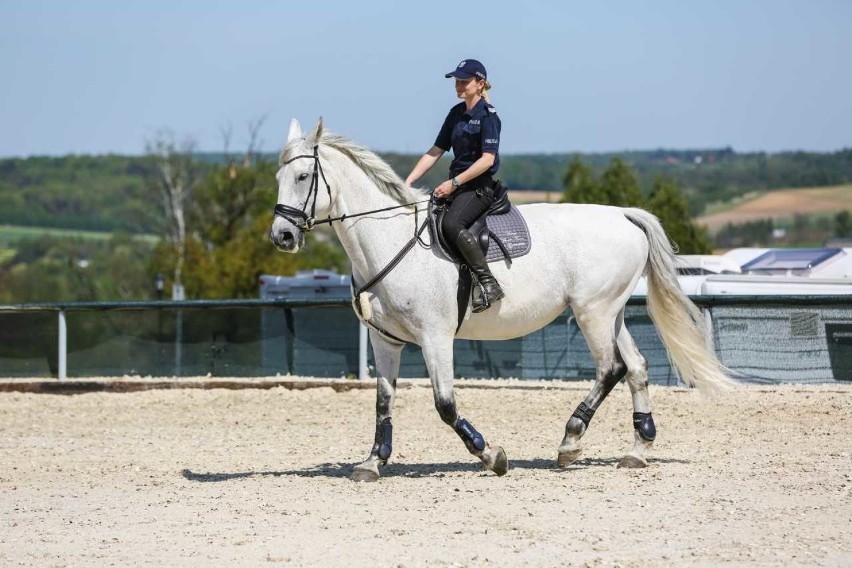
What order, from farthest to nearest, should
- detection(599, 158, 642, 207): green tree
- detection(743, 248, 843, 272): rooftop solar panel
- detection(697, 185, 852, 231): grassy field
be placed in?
detection(697, 185, 852, 231): grassy field
detection(599, 158, 642, 207): green tree
detection(743, 248, 843, 272): rooftop solar panel

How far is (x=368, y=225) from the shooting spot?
9.36 meters

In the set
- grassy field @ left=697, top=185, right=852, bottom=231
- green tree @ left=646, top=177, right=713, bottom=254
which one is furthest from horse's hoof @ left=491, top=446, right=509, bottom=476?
grassy field @ left=697, top=185, right=852, bottom=231

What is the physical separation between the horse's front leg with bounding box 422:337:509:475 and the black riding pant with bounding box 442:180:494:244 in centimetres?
79

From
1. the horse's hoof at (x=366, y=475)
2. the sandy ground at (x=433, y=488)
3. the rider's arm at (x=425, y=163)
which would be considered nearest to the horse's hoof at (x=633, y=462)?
the sandy ground at (x=433, y=488)

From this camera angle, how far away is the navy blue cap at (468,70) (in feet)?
30.5

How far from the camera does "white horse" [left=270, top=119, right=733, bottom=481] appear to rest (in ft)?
30.2

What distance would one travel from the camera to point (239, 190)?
5991 cm

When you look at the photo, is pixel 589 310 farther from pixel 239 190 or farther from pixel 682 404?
pixel 239 190

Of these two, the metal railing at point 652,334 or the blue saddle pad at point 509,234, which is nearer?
the blue saddle pad at point 509,234

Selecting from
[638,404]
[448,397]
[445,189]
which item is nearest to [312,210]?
[445,189]

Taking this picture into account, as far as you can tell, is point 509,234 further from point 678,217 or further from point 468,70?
point 678,217

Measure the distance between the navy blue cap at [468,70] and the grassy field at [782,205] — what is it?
72.8 meters

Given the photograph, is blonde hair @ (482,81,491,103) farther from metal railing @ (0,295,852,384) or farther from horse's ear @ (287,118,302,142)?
metal railing @ (0,295,852,384)

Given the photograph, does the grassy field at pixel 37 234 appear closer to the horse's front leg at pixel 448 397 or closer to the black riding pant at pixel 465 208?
the black riding pant at pixel 465 208
